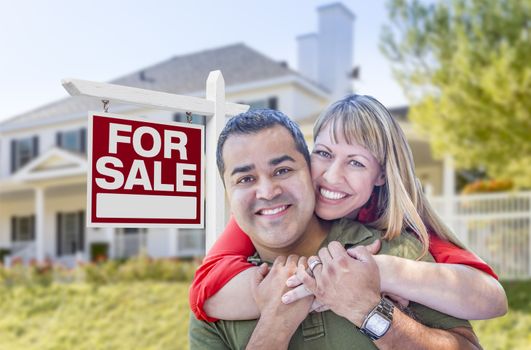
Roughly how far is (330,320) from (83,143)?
20847mm

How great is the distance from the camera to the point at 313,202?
222 centimetres

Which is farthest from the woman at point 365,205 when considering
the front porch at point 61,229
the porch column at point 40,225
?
the porch column at point 40,225

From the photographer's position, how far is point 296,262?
2.16 m

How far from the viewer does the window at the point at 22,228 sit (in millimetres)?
24453

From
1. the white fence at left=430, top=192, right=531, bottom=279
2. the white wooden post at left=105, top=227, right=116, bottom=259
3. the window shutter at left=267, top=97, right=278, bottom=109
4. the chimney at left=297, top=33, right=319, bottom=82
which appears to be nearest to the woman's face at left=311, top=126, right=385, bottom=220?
the white fence at left=430, top=192, right=531, bottom=279

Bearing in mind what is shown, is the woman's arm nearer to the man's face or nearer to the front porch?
the man's face

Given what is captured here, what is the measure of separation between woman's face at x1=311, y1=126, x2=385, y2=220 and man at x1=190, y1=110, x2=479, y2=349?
0.13 feet

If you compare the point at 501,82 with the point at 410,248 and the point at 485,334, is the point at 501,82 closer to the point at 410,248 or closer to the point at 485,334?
the point at 485,334

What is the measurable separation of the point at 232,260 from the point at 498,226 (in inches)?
447

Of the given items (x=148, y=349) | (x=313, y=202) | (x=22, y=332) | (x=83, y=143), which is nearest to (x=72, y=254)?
(x=83, y=143)

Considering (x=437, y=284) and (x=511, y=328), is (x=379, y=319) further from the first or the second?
(x=511, y=328)

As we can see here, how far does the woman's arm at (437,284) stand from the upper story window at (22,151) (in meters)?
23.2

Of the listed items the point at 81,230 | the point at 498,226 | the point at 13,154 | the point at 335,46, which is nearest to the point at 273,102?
the point at 335,46

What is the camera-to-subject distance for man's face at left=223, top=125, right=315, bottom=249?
2.20 metres
